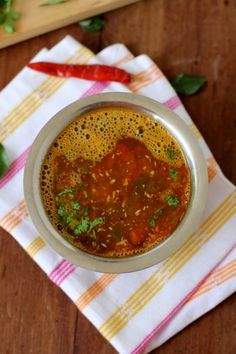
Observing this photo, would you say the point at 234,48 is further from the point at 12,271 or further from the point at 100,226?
the point at 12,271

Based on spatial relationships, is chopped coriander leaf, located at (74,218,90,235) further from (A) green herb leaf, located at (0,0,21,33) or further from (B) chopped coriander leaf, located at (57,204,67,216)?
(A) green herb leaf, located at (0,0,21,33)

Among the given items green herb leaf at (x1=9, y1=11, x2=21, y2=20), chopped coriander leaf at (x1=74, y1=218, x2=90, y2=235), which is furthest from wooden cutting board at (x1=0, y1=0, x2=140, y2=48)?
chopped coriander leaf at (x1=74, y1=218, x2=90, y2=235)

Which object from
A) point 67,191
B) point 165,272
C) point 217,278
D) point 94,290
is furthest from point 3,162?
point 217,278

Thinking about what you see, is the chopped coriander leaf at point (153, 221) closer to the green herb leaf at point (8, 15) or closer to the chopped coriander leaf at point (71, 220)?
the chopped coriander leaf at point (71, 220)

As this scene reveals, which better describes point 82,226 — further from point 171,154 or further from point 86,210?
point 171,154

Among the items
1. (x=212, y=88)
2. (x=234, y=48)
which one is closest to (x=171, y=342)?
(x=212, y=88)

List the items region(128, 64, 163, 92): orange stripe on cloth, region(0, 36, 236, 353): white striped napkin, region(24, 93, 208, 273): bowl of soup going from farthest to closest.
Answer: region(128, 64, 163, 92): orange stripe on cloth → region(0, 36, 236, 353): white striped napkin → region(24, 93, 208, 273): bowl of soup
